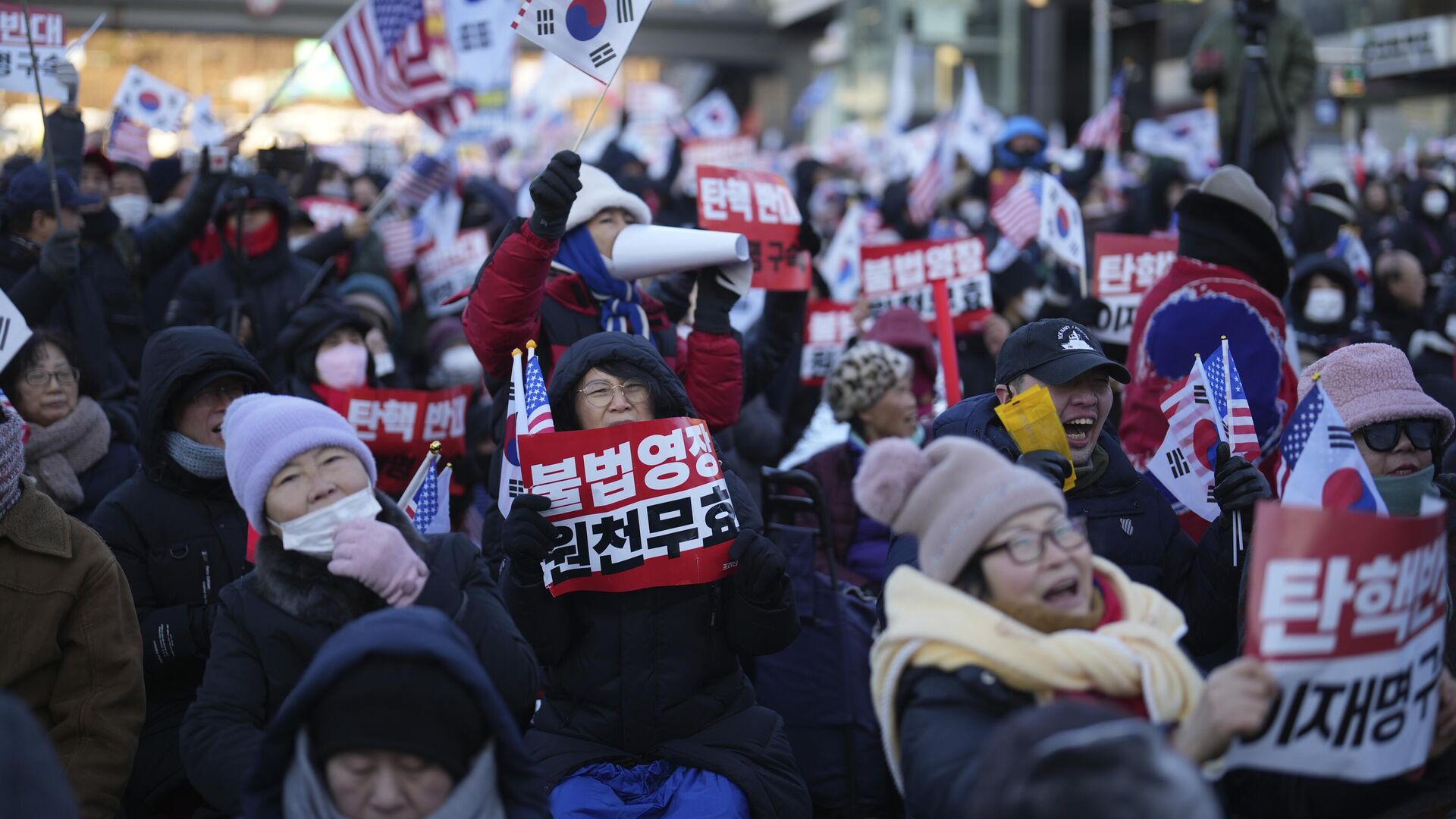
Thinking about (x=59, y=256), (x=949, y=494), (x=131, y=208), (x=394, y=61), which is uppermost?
(x=394, y=61)

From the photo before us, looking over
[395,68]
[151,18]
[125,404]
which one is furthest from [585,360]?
[151,18]

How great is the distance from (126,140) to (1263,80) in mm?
7317

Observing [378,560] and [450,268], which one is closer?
[378,560]

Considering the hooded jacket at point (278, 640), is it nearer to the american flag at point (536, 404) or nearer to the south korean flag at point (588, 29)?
the american flag at point (536, 404)

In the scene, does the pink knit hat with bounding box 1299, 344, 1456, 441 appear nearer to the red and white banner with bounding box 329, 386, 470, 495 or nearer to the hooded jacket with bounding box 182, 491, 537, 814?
the hooded jacket with bounding box 182, 491, 537, 814

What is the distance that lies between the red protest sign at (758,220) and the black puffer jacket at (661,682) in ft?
6.83

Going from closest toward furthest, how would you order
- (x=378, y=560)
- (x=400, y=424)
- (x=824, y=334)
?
(x=378, y=560) < (x=400, y=424) < (x=824, y=334)

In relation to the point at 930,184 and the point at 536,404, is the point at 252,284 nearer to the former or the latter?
→ the point at 536,404

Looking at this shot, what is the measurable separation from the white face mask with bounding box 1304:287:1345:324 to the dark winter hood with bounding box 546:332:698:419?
4404 millimetres

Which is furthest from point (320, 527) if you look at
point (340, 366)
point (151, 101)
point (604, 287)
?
point (151, 101)

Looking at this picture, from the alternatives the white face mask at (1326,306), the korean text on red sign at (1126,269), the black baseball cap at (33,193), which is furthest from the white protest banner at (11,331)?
the white face mask at (1326,306)

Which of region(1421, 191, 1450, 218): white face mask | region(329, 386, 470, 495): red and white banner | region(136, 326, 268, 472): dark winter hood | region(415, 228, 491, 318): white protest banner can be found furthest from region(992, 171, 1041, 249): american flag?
region(1421, 191, 1450, 218): white face mask

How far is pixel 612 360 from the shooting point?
3775 mm

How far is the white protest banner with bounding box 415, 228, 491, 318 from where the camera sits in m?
8.91
